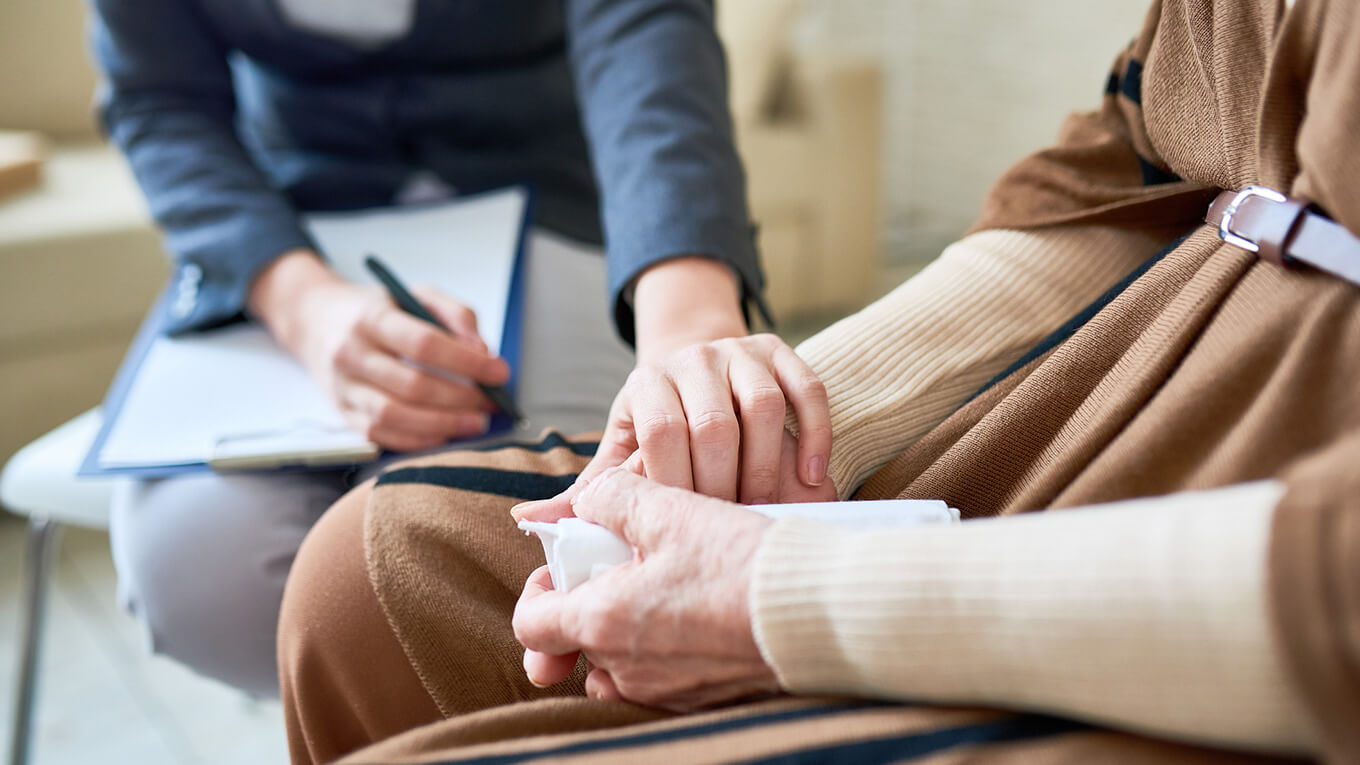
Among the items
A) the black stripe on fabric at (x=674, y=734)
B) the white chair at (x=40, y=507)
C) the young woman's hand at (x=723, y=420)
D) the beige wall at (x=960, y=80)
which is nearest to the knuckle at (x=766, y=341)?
the young woman's hand at (x=723, y=420)

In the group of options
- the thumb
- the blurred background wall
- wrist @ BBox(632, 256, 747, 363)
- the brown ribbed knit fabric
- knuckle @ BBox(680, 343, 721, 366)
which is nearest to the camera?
the brown ribbed knit fabric

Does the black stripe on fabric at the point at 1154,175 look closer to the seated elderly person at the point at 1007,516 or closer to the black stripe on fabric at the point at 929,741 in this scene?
the seated elderly person at the point at 1007,516

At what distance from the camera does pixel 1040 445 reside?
472mm

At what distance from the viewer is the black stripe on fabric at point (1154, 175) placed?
1.85 ft

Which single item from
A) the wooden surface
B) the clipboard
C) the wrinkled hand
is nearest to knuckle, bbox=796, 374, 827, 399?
the wrinkled hand

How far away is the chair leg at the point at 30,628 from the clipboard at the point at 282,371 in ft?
0.63

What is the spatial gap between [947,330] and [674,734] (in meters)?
0.28

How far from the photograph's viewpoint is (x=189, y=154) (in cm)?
91

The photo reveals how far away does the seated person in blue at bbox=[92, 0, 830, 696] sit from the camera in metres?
0.70

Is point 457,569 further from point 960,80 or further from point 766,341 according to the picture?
point 960,80

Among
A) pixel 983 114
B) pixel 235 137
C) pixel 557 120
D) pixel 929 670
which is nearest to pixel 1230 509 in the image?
→ pixel 929 670

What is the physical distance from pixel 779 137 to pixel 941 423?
1774 mm

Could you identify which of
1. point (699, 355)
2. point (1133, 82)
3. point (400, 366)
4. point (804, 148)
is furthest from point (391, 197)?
point (804, 148)

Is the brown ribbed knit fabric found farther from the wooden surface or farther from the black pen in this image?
the wooden surface
